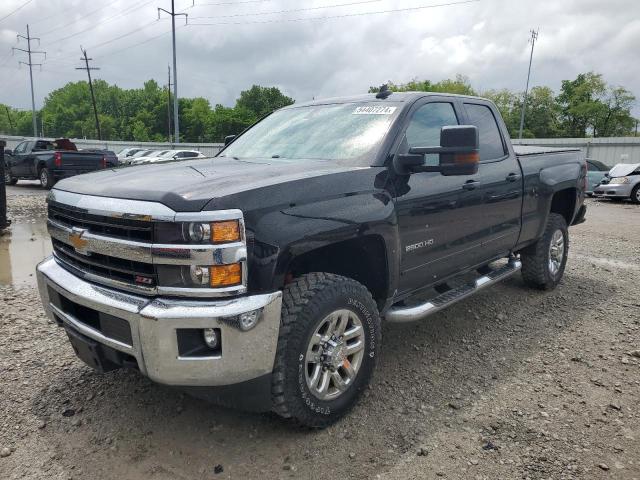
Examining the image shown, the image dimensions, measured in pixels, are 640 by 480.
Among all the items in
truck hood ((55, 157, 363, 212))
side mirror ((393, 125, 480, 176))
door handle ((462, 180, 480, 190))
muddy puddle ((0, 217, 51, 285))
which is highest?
side mirror ((393, 125, 480, 176))

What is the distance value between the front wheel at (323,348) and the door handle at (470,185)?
1.33 metres

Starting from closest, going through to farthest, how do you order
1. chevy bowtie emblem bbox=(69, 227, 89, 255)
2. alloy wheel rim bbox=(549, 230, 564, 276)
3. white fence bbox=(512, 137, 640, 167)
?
chevy bowtie emblem bbox=(69, 227, 89, 255)
alloy wheel rim bbox=(549, 230, 564, 276)
white fence bbox=(512, 137, 640, 167)

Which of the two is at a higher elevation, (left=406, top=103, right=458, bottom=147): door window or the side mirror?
(left=406, top=103, right=458, bottom=147): door window

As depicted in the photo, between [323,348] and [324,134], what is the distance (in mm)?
1584

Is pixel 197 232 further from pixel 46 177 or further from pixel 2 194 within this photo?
pixel 46 177

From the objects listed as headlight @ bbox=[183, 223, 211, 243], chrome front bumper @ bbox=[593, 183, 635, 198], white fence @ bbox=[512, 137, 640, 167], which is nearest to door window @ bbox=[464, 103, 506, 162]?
headlight @ bbox=[183, 223, 211, 243]

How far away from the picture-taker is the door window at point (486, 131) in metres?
4.39

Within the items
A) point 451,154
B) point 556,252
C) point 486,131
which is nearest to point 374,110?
point 451,154

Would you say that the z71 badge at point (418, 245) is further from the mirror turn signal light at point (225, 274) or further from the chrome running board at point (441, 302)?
the mirror turn signal light at point (225, 274)

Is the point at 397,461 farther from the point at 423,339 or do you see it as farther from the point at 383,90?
the point at 383,90

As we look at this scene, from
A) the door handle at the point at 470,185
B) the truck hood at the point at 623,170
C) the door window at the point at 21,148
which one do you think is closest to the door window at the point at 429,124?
the door handle at the point at 470,185

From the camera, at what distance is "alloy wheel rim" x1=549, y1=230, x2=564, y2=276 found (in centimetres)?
550

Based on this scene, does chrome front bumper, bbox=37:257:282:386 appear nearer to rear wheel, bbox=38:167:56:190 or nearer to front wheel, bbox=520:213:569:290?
front wheel, bbox=520:213:569:290

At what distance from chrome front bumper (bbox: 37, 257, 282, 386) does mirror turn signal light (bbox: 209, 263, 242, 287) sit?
8cm
